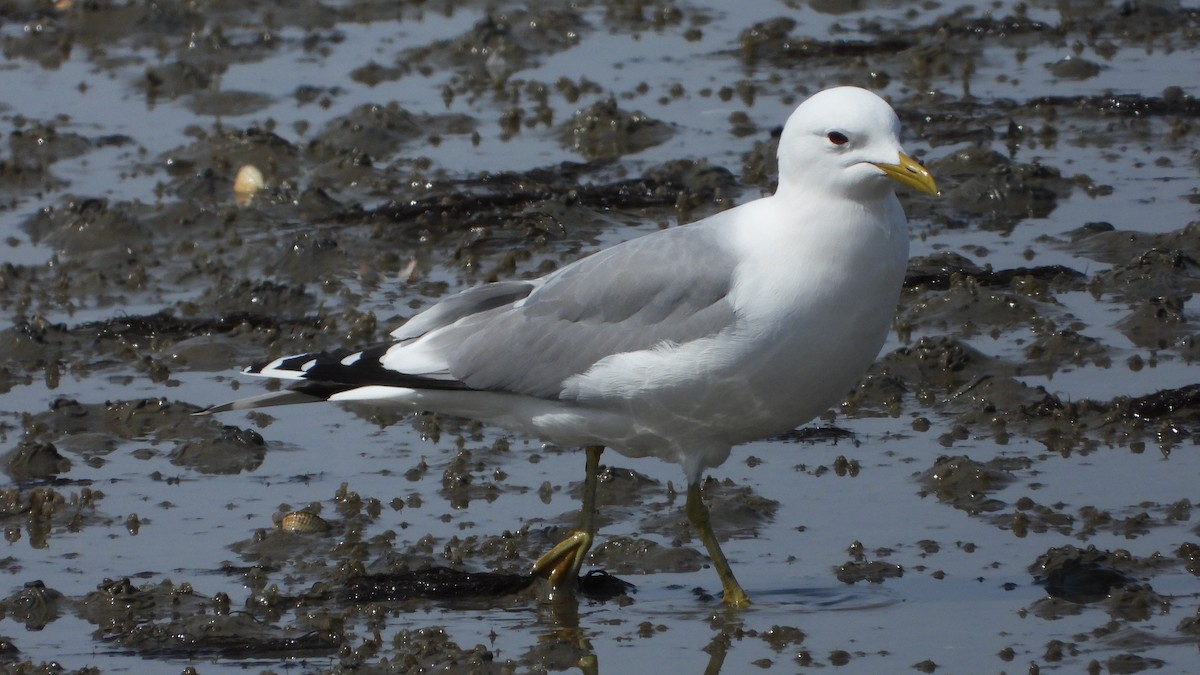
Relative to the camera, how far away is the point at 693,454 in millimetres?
7000

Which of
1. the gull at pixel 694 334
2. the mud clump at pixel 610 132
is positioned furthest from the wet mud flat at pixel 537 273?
the gull at pixel 694 334

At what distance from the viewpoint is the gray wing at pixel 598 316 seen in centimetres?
677

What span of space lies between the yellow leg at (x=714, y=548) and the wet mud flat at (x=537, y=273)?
94 mm

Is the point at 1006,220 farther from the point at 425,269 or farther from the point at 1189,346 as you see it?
the point at 425,269

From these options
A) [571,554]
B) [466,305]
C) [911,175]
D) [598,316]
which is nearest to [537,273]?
[466,305]

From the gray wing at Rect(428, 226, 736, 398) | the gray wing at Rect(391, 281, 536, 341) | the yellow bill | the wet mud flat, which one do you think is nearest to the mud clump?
the wet mud flat

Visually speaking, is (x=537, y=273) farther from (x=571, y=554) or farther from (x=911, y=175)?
(x=911, y=175)

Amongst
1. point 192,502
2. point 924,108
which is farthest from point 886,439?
point 924,108

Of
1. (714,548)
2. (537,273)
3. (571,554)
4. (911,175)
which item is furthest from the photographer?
(537,273)

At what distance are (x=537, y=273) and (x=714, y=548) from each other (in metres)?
3.88

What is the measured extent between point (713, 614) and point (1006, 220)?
471 cm

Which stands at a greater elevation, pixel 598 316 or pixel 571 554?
pixel 598 316

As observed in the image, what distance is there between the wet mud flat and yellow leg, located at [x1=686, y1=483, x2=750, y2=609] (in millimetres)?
94

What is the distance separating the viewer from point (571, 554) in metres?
7.07
